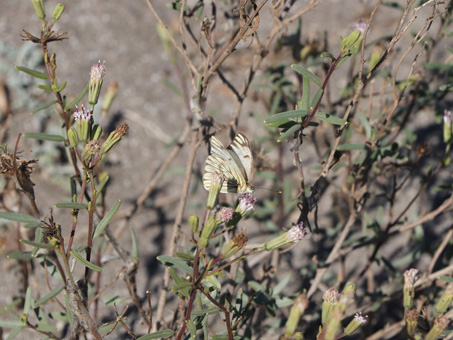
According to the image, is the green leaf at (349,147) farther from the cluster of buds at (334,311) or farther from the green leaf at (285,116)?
the cluster of buds at (334,311)

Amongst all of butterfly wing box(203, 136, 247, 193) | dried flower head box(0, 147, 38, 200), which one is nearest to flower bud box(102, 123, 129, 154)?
dried flower head box(0, 147, 38, 200)

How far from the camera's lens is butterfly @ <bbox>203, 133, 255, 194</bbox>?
1.62 metres

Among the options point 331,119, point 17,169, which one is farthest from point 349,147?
point 17,169

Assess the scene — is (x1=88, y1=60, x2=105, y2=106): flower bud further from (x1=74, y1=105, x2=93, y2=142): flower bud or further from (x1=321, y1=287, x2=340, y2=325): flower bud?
(x1=321, y1=287, x2=340, y2=325): flower bud

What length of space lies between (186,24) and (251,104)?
65.3 inches

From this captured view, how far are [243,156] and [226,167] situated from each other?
0.07 meters

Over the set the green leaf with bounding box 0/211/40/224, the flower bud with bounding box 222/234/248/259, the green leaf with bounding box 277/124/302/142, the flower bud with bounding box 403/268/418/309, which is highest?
the green leaf with bounding box 277/124/302/142

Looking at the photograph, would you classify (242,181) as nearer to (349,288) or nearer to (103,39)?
(349,288)

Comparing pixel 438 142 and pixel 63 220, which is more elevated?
pixel 438 142

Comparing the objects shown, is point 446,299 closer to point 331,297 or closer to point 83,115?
point 331,297

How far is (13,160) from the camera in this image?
1321mm

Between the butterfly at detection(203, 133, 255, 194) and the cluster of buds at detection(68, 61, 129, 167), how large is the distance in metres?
0.36

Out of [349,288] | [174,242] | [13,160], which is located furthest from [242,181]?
[13,160]

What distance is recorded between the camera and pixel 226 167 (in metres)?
1.67
